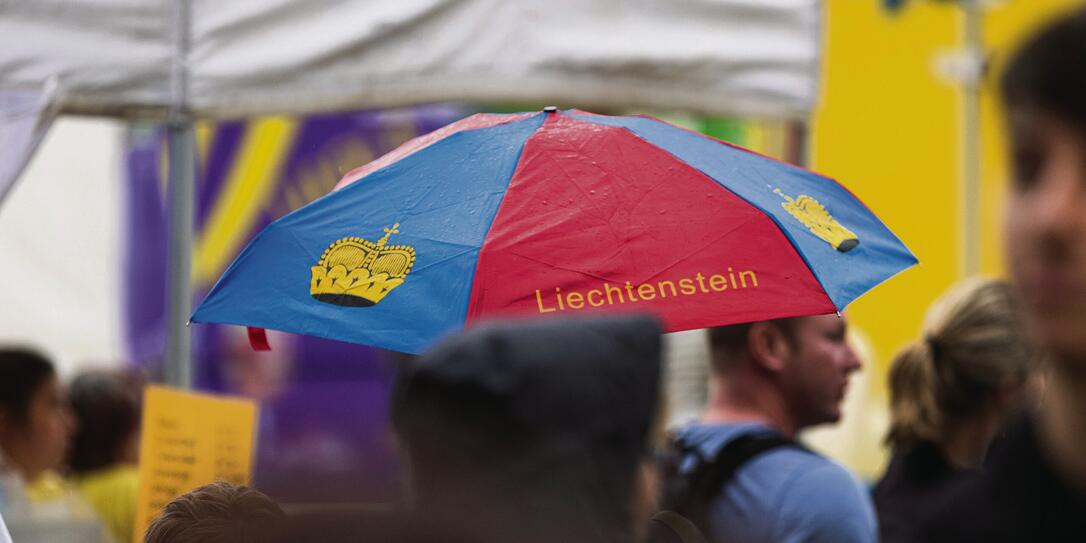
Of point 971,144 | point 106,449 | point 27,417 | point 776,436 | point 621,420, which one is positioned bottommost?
point 106,449

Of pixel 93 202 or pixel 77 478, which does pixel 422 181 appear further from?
pixel 93 202

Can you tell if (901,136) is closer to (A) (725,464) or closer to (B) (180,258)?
(B) (180,258)

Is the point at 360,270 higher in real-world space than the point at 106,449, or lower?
higher

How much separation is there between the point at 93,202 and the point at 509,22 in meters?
5.81

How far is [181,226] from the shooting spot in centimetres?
421

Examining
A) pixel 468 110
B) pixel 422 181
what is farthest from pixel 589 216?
pixel 468 110

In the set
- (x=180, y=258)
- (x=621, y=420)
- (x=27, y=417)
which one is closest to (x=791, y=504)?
(x=621, y=420)

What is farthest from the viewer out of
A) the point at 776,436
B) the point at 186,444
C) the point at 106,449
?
the point at 106,449

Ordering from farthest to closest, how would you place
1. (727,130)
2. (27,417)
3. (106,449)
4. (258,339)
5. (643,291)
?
(727,130) < (106,449) < (27,417) < (258,339) < (643,291)

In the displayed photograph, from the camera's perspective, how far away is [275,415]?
25.7ft

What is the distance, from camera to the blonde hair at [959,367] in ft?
13.4

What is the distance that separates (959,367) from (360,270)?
Result: 6.40ft

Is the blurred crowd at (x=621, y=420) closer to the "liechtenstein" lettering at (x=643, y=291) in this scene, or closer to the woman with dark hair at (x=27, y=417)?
the "liechtenstein" lettering at (x=643, y=291)

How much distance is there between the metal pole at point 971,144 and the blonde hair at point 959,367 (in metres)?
5.12
